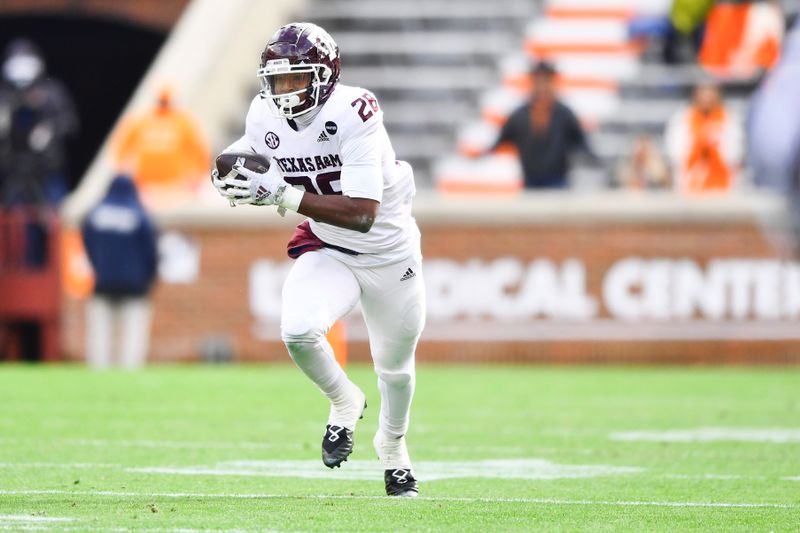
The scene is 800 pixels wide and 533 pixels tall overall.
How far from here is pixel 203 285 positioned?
57.3 feet

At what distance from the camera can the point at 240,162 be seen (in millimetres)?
7445

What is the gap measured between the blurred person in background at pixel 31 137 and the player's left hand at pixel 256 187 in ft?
43.0

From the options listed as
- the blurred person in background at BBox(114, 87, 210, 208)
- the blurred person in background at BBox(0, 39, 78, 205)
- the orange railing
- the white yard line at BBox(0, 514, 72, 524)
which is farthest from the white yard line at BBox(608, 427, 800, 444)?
the blurred person in background at BBox(0, 39, 78, 205)

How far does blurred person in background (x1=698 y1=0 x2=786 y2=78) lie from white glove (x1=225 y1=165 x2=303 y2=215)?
1143 cm

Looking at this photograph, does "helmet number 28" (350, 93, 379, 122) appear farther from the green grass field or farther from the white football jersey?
the green grass field

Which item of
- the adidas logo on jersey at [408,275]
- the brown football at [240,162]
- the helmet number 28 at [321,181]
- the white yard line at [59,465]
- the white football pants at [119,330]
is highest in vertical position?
the brown football at [240,162]

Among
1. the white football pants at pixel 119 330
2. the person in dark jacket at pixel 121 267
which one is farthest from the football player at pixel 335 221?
the white football pants at pixel 119 330

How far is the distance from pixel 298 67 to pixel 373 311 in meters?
1.02

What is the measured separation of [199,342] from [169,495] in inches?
394

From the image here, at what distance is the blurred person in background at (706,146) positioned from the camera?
17.7m

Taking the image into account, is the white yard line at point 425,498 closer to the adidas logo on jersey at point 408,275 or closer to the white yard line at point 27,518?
the white yard line at point 27,518

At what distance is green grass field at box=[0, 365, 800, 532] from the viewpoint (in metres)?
6.99

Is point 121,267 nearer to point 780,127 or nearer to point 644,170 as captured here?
point 644,170

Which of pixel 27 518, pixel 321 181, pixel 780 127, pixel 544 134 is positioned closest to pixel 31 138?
pixel 544 134
